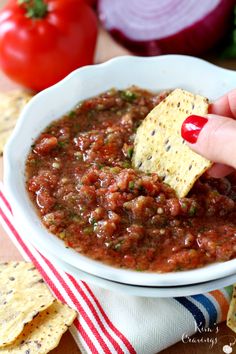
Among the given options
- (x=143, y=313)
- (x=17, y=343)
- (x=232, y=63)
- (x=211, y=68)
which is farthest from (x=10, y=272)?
(x=232, y=63)

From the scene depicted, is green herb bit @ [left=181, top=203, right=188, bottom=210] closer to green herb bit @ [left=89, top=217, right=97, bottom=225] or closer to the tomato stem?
green herb bit @ [left=89, top=217, right=97, bottom=225]

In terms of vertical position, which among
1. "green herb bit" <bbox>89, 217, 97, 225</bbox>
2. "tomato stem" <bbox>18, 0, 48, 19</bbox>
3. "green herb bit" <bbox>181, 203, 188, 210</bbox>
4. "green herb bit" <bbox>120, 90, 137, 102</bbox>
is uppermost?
"tomato stem" <bbox>18, 0, 48, 19</bbox>

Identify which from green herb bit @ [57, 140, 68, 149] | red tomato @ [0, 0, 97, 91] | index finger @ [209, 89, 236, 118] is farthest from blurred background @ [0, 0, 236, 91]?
index finger @ [209, 89, 236, 118]

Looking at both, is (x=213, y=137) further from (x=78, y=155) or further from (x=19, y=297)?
(x=19, y=297)

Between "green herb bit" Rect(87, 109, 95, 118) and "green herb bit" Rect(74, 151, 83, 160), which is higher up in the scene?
"green herb bit" Rect(74, 151, 83, 160)

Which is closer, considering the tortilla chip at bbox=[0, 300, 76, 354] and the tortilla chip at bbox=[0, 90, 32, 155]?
the tortilla chip at bbox=[0, 300, 76, 354]

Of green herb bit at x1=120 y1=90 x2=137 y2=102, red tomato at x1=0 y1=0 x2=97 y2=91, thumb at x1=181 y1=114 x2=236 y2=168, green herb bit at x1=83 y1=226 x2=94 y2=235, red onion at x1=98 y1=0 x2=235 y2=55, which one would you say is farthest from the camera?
red onion at x1=98 y1=0 x2=235 y2=55

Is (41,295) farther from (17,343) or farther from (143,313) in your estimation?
(143,313)

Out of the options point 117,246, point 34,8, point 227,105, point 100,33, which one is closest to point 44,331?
point 117,246
